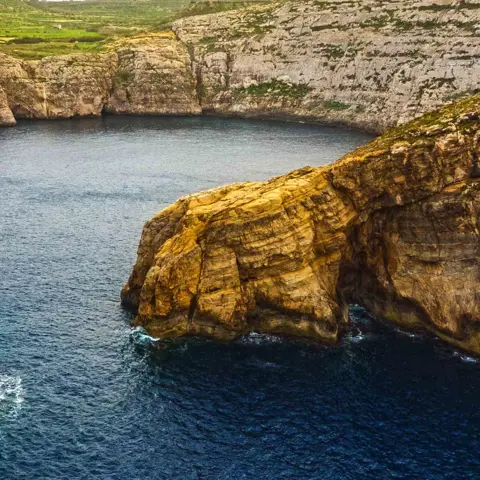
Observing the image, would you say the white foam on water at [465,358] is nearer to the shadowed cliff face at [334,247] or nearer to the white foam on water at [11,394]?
the shadowed cliff face at [334,247]

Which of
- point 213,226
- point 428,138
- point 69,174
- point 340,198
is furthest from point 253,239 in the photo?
point 69,174

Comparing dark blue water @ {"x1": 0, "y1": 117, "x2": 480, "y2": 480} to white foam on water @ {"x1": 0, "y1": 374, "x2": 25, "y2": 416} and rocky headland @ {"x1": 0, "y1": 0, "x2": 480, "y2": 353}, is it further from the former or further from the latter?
rocky headland @ {"x1": 0, "y1": 0, "x2": 480, "y2": 353}

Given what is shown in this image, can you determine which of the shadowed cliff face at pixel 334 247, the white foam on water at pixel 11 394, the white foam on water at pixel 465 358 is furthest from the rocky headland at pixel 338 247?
the white foam on water at pixel 11 394

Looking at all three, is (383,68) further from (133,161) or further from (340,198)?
(340,198)

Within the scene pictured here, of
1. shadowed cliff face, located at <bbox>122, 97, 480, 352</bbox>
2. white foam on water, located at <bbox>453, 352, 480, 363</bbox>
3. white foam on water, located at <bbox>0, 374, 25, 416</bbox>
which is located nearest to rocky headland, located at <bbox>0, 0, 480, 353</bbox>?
shadowed cliff face, located at <bbox>122, 97, 480, 352</bbox>

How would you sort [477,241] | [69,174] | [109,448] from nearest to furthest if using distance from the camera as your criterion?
[109,448]
[477,241]
[69,174]
